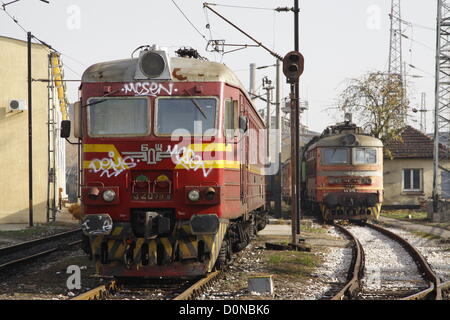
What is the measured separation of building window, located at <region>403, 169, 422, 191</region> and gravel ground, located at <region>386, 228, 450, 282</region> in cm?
1906

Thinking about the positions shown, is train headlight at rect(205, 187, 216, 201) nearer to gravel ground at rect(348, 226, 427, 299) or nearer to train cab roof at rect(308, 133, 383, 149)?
gravel ground at rect(348, 226, 427, 299)

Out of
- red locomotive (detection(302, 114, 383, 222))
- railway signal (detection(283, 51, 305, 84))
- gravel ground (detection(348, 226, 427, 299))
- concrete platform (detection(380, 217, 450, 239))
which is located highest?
railway signal (detection(283, 51, 305, 84))

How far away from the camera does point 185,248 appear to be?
10.3 metres

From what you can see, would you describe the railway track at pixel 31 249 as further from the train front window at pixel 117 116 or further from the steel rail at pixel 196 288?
the steel rail at pixel 196 288

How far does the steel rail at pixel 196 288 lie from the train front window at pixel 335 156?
14622 millimetres

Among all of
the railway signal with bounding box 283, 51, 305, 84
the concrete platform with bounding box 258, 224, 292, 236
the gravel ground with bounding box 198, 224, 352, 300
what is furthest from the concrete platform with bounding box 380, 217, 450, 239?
the railway signal with bounding box 283, 51, 305, 84

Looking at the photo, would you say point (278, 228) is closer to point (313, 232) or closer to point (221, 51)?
point (313, 232)

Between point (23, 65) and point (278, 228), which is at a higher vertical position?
point (23, 65)

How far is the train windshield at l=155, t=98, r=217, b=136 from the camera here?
1045 cm

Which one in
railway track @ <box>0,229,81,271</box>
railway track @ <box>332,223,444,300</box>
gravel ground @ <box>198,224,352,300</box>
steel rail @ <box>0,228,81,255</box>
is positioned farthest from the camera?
steel rail @ <box>0,228,81,255</box>

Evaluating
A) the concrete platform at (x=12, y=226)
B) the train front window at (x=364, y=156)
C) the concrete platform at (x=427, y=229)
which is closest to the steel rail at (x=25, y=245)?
the concrete platform at (x=12, y=226)

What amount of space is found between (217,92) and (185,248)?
2.37 metres
